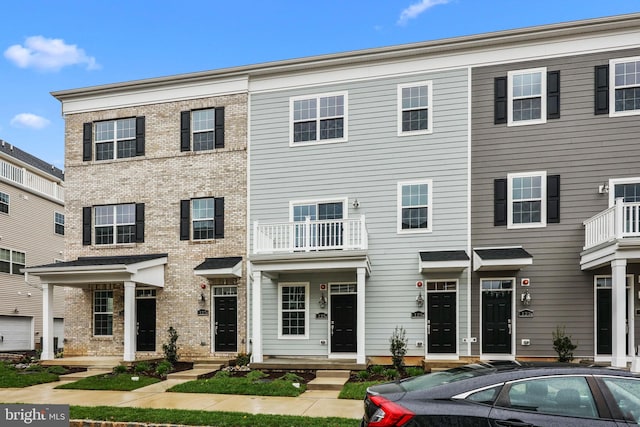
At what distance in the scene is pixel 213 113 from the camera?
54.4 feet

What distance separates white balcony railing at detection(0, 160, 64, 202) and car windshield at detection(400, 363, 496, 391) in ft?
79.0

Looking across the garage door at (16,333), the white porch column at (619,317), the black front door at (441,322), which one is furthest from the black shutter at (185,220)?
the white porch column at (619,317)

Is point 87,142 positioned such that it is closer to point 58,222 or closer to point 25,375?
point 25,375

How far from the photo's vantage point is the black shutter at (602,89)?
13.4m

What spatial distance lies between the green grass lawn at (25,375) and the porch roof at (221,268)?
492 cm

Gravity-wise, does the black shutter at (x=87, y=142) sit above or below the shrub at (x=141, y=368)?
above

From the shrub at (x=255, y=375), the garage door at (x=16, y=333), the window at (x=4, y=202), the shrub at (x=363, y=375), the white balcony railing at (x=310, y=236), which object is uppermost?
the window at (x=4, y=202)

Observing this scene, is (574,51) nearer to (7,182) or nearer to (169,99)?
(169,99)

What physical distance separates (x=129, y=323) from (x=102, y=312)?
2622 mm

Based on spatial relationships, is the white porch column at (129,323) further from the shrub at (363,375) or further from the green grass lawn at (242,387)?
the shrub at (363,375)

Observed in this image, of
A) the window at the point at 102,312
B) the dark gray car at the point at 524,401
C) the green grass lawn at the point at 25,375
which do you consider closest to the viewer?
the dark gray car at the point at 524,401

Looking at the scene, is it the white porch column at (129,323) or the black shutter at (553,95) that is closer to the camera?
the black shutter at (553,95)

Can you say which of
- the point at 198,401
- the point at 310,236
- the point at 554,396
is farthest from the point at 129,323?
the point at 554,396

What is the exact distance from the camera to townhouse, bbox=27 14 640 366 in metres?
13.4
